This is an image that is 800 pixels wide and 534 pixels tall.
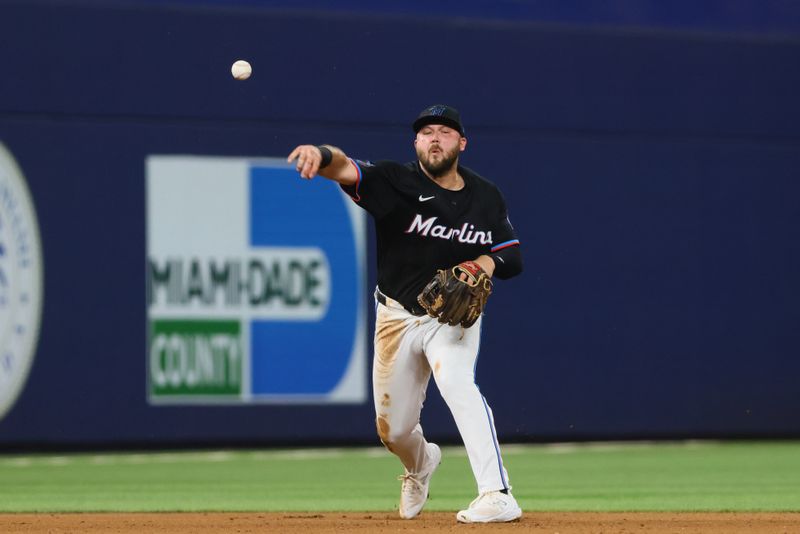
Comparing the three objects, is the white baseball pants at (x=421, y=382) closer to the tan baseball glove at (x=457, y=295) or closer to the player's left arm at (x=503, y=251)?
the tan baseball glove at (x=457, y=295)

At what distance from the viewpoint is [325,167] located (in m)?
6.36

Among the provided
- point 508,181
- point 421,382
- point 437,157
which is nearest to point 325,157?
point 437,157

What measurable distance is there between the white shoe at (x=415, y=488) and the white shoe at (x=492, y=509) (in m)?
0.60

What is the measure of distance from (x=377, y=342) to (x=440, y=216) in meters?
0.64

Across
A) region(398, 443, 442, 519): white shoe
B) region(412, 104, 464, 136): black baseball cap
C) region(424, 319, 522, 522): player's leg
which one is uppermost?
region(412, 104, 464, 136): black baseball cap

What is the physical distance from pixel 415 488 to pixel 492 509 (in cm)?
72

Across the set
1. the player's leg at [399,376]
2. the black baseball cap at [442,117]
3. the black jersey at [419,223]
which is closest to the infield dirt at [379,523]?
the player's leg at [399,376]

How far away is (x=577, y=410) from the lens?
530 inches

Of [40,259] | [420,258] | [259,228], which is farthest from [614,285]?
[420,258]

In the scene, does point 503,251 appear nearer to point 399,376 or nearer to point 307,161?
point 399,376

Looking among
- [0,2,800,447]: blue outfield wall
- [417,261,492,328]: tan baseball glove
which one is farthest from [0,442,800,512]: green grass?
[417,261,492,328]: tan baseball glove

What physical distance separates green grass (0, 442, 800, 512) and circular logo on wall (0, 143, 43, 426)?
0.72 m

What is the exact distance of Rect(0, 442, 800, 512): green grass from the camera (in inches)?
328

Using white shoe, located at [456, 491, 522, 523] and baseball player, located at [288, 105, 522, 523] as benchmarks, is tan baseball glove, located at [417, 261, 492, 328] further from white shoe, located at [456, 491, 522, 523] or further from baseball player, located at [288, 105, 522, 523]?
white shoe, located at [456, 491, 522, 523]
